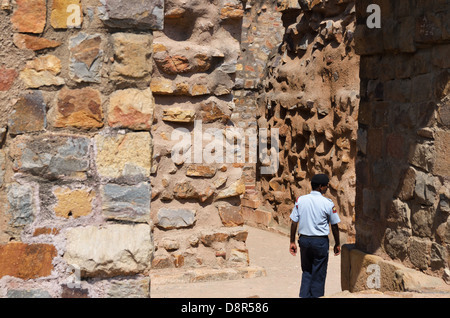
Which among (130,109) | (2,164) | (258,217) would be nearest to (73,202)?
(2,164)

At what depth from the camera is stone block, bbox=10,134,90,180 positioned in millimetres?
2162

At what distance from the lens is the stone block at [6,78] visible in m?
2.15

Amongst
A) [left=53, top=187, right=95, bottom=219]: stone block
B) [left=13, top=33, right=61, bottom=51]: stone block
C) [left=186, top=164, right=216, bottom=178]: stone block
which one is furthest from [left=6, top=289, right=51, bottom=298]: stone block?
[left=186, top=164, right=216, bottom=178]: stone block

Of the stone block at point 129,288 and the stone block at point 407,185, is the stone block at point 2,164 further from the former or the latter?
the stone block at point 407,185

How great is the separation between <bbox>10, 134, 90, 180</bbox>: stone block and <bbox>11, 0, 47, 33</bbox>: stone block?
39cm

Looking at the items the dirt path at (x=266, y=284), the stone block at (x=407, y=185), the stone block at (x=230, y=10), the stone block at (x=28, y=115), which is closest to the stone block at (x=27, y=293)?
the stone block at (x=28, y=115)

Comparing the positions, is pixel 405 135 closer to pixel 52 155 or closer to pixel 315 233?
pixel 315 233

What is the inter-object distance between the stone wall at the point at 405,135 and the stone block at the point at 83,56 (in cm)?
195

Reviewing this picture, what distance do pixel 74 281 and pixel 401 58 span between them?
8.22 ft

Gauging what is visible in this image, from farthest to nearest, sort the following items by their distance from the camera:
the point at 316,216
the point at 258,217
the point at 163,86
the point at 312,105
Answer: the point at 258,217, the point at 312,105, the point at 163,86, the point at 316,216

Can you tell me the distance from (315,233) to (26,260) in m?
2.49

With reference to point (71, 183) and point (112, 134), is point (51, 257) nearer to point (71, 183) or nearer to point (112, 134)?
point (71, 183)

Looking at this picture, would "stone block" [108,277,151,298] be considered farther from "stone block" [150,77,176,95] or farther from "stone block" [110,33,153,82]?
"stone block" [150,77,176,95]

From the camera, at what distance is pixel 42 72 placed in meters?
2.19
